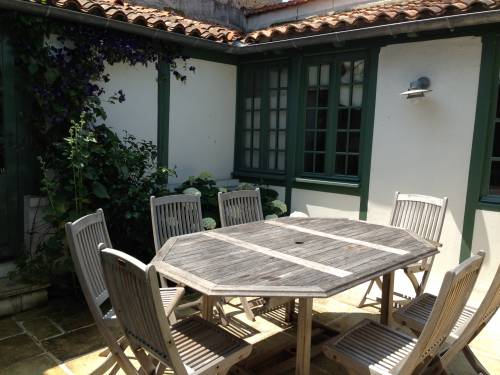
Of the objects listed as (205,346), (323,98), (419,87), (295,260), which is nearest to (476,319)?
(295,260)

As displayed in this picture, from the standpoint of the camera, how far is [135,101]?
541 cm

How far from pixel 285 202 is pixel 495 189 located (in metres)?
Answer: 2.65

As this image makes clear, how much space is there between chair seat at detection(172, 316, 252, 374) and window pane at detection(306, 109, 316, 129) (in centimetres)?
389

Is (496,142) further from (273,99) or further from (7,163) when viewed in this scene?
(7,163)

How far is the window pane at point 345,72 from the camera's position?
18.3 ft

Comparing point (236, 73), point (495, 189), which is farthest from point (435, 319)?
point (236, 73)

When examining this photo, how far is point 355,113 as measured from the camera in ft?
18.3

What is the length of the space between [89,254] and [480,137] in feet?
13.2

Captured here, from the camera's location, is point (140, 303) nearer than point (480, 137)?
Yes

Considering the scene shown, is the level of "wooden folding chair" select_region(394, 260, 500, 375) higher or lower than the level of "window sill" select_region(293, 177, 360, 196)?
lower

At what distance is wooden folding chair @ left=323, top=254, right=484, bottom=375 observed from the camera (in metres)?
2.00

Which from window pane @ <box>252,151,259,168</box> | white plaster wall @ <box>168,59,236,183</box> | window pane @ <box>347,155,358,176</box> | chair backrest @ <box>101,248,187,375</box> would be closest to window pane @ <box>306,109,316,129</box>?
window pane @ <box>347,155,358,176</box>

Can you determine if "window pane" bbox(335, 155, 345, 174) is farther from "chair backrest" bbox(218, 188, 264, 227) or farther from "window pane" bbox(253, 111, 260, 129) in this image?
"chair backrest" bbox(218, 188, 264, 227)

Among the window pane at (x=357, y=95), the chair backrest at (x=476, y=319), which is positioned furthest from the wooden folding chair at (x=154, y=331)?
the window pane at (x=357, y=95)
